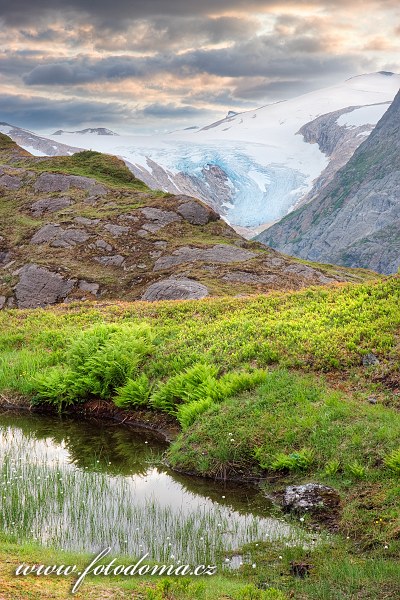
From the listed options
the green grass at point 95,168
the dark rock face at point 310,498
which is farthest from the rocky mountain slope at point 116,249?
the dark rock face at point 310,498

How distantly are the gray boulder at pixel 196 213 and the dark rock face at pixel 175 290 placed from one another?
10.6m

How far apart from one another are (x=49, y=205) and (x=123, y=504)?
36.0 meters

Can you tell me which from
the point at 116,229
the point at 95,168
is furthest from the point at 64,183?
the point at 116,229

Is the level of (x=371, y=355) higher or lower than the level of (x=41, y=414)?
higher

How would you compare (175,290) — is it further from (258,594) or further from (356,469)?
(258,594)

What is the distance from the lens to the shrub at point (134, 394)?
19.8 meters

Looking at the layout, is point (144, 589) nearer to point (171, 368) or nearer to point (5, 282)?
point (171, 368)

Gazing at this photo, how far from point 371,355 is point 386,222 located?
18189cm

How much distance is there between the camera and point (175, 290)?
108ft

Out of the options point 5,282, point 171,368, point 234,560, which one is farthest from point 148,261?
point 234,560

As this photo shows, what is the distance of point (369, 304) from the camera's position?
20984 mm

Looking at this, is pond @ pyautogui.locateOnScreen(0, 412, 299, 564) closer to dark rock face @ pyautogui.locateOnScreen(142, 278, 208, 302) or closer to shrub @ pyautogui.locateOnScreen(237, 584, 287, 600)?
shrub @ pyautogui.locateOnScreen(237, 584, 287, 600)

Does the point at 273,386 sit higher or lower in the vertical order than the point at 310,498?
higher

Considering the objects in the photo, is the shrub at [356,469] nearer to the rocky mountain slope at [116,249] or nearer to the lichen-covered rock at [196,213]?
the rocky mountain slope at [116,249]
